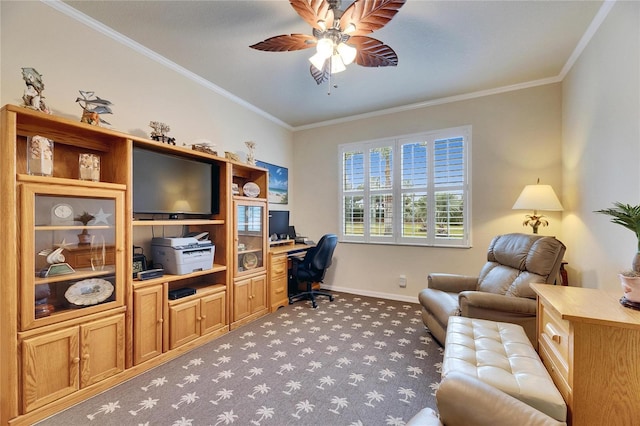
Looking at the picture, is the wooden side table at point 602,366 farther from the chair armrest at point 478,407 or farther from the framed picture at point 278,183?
the framed picture at point 278,183

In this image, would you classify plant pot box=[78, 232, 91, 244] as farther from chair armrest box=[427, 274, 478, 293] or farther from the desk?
chair armrest box=[427, 274, 478, 293]

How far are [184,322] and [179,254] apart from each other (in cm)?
Answer: 62

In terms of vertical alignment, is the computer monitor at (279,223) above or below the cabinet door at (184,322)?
above

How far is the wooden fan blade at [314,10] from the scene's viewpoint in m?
1.71

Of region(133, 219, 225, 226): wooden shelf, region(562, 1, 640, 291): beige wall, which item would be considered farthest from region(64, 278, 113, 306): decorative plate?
region(562, 1, 640, 291): beige wall

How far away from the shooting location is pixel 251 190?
346 cm

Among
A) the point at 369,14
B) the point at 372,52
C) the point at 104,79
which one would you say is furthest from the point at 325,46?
the point at 104,79

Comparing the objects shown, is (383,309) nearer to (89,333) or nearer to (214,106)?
(89,333)

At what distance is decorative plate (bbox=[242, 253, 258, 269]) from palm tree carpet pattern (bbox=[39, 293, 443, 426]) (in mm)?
698

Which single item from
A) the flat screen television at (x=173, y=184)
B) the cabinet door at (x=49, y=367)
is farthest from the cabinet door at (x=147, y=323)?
the flat screen television at (x=173, y=184)

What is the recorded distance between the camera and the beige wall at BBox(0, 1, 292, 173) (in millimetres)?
1896

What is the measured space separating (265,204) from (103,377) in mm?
2208

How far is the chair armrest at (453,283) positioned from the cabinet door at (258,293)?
1.99 meters

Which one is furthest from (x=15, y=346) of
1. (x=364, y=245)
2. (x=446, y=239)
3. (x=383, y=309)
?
(x=446, y=239)
